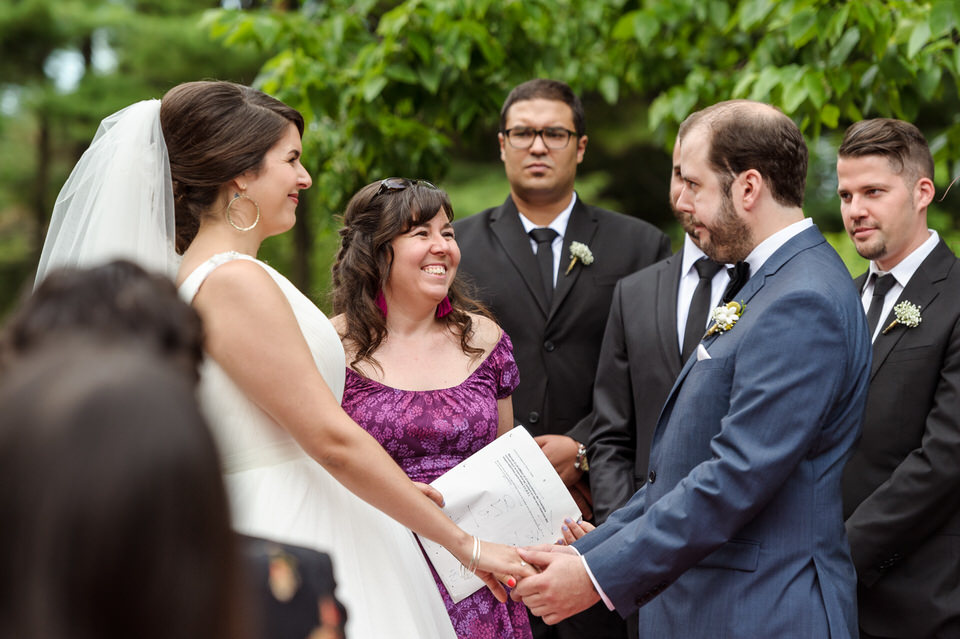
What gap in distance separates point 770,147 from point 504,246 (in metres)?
1.90

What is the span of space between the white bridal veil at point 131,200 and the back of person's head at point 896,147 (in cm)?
267

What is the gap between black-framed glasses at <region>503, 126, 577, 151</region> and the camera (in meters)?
4.78

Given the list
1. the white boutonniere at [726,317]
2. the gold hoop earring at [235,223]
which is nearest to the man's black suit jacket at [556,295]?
the white boutonniere at [726,317]

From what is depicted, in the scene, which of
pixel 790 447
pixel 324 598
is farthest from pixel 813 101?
pixel 324 598

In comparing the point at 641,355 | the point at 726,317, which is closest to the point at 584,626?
the point at 641,355

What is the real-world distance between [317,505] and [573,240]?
2.19 m

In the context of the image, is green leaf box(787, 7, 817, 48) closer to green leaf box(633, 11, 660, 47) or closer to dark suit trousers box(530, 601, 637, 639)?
green leaf box(633, 11, 660, 47)

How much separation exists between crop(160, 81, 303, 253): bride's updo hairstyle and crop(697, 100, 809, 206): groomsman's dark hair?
1.31 metres

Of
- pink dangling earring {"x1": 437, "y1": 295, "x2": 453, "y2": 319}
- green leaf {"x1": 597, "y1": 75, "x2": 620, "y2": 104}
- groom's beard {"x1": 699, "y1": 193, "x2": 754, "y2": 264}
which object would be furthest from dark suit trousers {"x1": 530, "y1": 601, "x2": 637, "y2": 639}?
green leaf {"x1": 597, "y1": 75, "x2": 620, "y2": 104}

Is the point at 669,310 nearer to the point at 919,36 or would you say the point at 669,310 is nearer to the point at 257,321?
the point at 919,36

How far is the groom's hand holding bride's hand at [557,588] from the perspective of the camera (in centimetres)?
304

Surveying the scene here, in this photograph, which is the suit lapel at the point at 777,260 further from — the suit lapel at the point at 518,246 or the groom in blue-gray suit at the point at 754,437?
the suit lapel at the point at 518,246

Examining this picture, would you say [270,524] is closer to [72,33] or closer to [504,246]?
[504,246]

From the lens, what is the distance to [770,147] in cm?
290
